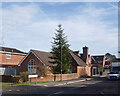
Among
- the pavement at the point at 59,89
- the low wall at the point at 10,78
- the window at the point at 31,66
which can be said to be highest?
the window at the point at 31,66

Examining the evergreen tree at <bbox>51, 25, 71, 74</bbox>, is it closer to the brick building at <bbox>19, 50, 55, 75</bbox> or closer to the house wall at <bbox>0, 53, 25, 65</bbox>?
the brick building at <bbox>19, 50, 55, 75</bbox>

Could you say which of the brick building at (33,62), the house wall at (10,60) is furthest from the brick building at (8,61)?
the brick building at (33,62)

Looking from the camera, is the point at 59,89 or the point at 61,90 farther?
the point at 59,89

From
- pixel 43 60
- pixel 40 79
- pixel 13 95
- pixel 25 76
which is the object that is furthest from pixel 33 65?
pixel 13 95

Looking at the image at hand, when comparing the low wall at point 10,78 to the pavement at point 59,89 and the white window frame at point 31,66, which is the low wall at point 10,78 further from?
the white window frame at point 31,66

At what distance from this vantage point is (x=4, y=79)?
2791 cm

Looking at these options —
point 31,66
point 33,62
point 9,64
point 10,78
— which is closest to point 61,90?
point 10,78

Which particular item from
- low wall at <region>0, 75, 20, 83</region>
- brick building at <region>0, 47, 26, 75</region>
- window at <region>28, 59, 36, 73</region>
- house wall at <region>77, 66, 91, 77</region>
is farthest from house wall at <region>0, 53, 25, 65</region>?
low wall at <region>0, 75, 20, 83</region>

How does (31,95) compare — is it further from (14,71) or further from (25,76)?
(14,71)

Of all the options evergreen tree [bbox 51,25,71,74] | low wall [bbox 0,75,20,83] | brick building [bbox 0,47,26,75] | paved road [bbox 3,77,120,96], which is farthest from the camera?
brick building [bbox 0,47,26,75]

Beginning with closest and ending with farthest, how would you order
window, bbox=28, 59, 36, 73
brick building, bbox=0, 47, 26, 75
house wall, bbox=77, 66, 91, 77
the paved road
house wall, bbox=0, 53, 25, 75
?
the paved road < window, bbox=28, 59, 36, 73 < house wall, bbox=0, 53, 25, 75 < brick building, bbox=0, 47, 26, 75 < house wall, bbox=77, 66, 91, 77

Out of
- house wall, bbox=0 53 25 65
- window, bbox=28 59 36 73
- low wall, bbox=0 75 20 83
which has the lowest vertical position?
low wall, bbox=0 75 20 83

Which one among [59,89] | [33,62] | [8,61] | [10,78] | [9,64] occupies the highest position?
[8,61]

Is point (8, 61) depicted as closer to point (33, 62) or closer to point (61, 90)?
point (33, 62)
